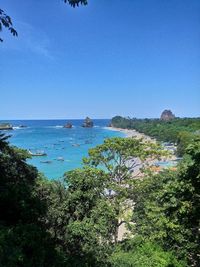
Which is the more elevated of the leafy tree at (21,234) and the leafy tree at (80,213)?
the leafy tree at (21,234)

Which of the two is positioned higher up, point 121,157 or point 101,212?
point 121,157

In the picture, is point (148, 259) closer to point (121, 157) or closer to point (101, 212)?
point (101, 212)

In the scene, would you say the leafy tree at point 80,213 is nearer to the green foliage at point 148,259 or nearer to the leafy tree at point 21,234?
the green foliage at point 148,259

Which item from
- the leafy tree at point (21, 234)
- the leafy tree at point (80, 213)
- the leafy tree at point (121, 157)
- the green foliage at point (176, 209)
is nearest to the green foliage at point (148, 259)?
the green foliage at point (176, 209)

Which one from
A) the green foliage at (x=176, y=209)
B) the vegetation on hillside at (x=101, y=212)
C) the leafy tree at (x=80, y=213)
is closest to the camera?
the vegetation on hillside at (x=101, y=212)

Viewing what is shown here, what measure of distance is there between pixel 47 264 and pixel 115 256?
5.21 meters

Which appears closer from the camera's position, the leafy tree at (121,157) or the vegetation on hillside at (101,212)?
the vegetation on hillside at (101,212)

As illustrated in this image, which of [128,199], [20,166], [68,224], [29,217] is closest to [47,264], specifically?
[29,217]

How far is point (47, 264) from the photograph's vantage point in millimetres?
7590

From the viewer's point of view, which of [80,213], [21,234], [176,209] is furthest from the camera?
[80,213]

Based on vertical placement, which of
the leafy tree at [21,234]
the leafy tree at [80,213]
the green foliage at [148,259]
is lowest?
the green foliage at [148,259]

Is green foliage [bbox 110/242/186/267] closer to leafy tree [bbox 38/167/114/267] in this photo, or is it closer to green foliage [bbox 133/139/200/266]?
green foliage [bbox 133/139/200/266]

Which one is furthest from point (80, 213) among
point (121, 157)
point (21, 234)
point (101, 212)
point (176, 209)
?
point (21, 234)

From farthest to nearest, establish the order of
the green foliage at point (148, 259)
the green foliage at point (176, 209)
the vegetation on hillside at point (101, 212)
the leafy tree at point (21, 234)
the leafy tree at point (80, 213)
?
the leafy tree at point (80, 213) < the green foliage at point (148, 259) < the green foliage at point (176, 209) < the vegetation on hillside at point (101, 212) < the leafy tree at point (21, 234)
